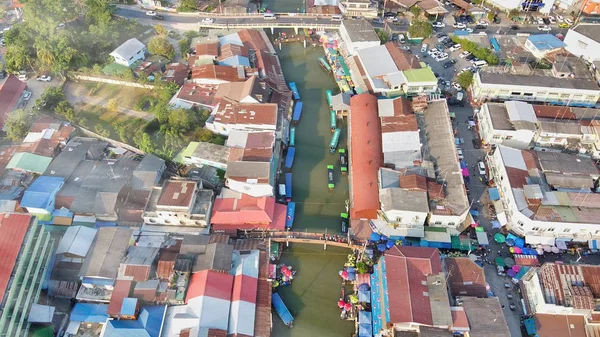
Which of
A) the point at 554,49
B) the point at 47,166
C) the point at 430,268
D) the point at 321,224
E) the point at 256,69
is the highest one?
the point at 554,49

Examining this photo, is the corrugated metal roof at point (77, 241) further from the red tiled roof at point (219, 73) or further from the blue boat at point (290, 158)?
the red tiled roof at point (219, 73)

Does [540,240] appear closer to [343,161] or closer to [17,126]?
[343,161]

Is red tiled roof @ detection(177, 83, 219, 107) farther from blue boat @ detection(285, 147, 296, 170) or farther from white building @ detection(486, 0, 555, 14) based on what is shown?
white building @ detection(486, 0, 555, 14)

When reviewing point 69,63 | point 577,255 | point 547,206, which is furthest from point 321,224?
point 69,63

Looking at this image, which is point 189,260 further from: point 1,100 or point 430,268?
point 1,100

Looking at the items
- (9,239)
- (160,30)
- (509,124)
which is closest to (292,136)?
(509,124)

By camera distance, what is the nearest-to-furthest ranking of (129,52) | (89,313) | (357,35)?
1. (89,313)
2. (129,52)
3. (357,35)
